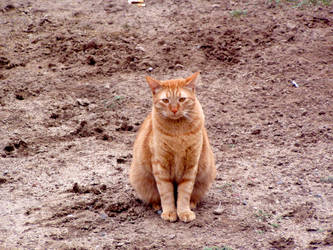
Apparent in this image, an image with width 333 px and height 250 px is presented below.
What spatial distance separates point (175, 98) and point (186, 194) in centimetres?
83

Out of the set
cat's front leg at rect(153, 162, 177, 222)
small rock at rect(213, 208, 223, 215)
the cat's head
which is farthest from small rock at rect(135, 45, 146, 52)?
small rock at rect(213, 208, 223, 215)

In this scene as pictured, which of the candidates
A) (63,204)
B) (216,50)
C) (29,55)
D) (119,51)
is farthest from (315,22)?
(63,204)

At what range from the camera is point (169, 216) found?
166 inches

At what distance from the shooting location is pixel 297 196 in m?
4.50

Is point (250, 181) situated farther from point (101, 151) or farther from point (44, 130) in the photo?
point (44, 130)

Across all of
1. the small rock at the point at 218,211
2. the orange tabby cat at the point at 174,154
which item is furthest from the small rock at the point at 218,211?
the orange tabby cat at the point at 174,154

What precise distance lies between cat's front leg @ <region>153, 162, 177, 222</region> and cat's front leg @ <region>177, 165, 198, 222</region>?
2.3 inches

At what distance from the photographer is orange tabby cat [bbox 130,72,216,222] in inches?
160

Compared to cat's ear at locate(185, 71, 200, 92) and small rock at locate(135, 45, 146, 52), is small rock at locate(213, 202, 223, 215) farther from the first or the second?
small rock at locate(135, 45, 146, 52)

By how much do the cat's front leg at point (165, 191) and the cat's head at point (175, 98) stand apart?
459 millimetres

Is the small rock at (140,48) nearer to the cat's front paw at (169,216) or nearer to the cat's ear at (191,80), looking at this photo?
the cat's ear at (191,80)

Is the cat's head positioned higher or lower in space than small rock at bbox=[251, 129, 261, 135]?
higher

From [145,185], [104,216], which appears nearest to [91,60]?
[145,185]

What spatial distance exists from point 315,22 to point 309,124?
251 cm
